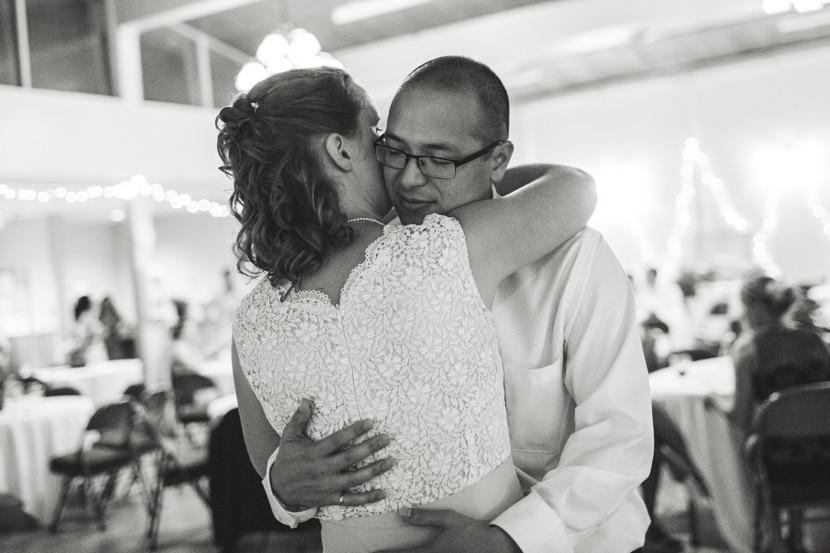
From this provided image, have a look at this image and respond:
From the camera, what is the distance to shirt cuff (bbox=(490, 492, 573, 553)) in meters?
1.19

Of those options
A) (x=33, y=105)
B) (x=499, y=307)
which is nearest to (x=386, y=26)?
(x=33, y=105)

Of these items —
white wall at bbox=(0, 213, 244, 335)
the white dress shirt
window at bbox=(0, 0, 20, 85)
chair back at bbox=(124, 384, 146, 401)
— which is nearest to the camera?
the white dress shirt

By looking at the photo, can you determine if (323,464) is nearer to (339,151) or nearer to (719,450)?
(339,151)

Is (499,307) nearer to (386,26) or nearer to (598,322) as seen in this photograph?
(598,322)

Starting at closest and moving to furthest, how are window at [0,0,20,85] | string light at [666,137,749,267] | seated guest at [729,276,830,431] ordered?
seated guest at [729,276,830,431], window at [0,0,20,85], string light at [666,137,749,267]

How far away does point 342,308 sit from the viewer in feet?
3.90

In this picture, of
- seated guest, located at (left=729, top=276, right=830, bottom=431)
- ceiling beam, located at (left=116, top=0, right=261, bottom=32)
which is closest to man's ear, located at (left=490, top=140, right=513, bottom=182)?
seated guest, located at (left=729, top=276, right=830, bottom=431)

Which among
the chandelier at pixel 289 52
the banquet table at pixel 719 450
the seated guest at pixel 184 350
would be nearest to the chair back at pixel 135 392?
the seated guest at pixel 184 350

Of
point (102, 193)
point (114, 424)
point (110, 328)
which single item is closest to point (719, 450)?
point (114, 424)

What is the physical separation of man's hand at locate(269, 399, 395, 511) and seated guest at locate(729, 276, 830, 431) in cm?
293

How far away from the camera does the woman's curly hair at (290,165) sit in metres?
1.23

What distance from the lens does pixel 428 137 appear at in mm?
1377

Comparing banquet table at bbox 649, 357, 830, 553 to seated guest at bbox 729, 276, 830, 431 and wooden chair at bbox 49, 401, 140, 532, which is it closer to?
seated guest at bbox 729, 276, 830, 431

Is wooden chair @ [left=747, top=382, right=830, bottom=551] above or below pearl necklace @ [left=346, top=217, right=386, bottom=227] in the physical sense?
below
